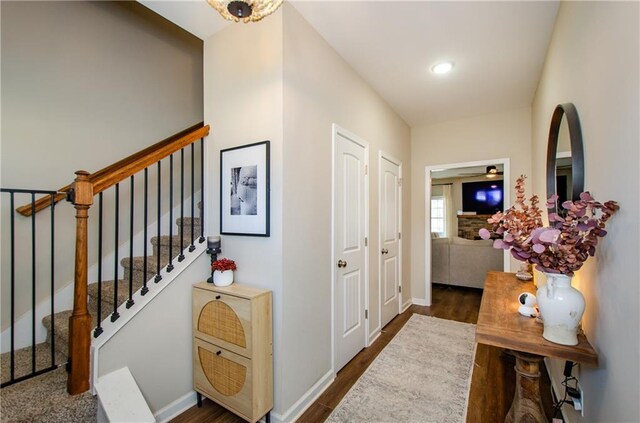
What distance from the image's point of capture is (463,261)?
4875 mm

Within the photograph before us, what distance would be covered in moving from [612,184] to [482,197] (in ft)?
25.8

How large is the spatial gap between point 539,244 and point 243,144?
1743 mm

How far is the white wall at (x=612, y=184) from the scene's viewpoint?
0.87 m

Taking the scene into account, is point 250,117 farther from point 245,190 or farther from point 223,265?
point 223,265

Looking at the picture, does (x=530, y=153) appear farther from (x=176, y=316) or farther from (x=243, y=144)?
(x=176, y=316)

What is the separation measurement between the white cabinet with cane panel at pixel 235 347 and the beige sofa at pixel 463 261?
13.6 ft

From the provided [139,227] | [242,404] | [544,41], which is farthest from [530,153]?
[139,227]

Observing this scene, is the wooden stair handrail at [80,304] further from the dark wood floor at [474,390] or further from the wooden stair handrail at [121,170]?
the dark wood floor at [474,390]

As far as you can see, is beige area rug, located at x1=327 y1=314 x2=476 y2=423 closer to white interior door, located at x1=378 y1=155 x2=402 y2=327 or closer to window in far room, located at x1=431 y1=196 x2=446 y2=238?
white interior door, located at x1=378 y1=155 x2=402 y2=327

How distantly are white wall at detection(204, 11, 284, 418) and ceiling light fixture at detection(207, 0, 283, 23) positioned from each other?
480 mm

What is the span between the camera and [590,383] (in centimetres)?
122

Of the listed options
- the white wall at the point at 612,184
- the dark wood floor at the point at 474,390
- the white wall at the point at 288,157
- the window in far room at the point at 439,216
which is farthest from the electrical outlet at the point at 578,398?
the window in far room at the point at 439,216

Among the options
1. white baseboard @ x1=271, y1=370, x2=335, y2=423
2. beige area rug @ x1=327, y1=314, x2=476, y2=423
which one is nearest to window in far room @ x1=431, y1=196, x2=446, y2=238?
beige area rug @ x1=327, y1=314, x2=476, y2=423

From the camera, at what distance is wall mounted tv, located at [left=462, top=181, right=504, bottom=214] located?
778 cm
